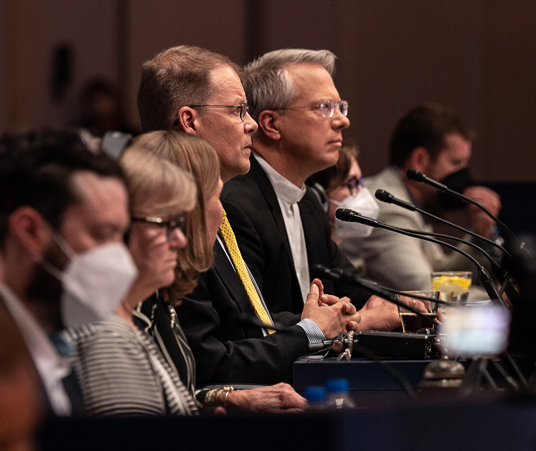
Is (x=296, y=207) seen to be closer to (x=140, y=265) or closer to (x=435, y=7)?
(x=140, y=265)

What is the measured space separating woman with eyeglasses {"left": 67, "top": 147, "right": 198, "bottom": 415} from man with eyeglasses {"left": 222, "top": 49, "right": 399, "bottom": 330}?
122 centimetres

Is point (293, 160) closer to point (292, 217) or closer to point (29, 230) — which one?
point (292, 217)

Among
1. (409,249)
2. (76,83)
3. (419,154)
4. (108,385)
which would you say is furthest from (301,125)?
(76,83)

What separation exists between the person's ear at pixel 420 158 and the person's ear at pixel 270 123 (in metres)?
1.48

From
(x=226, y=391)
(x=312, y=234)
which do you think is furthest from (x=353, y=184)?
(x=226, y=391)

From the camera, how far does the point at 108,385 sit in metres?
1.43

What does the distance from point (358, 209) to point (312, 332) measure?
1.33 m

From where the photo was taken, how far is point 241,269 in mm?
2498

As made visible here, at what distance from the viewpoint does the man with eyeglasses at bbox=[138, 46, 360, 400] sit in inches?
86.4

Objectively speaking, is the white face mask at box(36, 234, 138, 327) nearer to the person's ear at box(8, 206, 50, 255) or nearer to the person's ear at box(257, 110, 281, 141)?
the person's ear at box(8, 206, 50, 255)

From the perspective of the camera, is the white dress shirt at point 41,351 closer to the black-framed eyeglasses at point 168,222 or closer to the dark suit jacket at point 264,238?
the black-framed eyeglasses at point 168,222

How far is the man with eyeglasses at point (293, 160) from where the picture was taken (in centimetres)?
291

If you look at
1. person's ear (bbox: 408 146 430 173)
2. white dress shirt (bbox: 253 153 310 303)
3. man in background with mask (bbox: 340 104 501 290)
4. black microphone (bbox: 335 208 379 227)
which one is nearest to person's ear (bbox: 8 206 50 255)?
black microphone (bbox: 335 208 379 227)

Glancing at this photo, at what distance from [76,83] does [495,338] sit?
4.53 m
